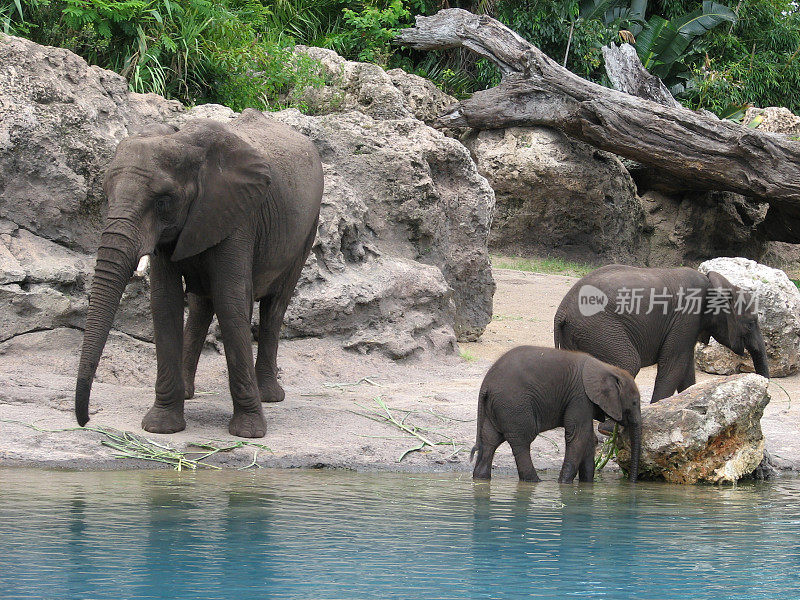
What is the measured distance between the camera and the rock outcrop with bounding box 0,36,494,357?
955 cm

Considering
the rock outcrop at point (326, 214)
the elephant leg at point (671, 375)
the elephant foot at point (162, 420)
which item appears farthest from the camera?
the rock outcrop at point (326, 214)

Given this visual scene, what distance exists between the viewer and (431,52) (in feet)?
70.3

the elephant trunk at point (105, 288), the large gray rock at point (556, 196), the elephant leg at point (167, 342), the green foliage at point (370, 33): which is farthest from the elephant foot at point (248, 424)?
the green foliage at point (370, 33)

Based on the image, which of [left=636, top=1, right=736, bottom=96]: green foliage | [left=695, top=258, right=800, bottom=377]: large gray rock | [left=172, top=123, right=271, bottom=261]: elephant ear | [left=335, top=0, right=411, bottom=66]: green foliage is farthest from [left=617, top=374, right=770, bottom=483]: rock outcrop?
[left=636, top=1, right=736, bottom=96]: green foliage

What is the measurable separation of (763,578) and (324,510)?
7.53 feet

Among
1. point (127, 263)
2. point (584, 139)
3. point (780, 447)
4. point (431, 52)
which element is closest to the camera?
point (127, 263)

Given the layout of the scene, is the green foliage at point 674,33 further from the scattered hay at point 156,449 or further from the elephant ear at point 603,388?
the scattered hay at point 156,449

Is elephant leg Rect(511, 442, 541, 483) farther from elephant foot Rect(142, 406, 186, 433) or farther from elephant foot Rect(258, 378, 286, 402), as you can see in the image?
elephant foot Rect(258, 378, 286, 402)

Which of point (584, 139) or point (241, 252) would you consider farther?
point (584, 139)

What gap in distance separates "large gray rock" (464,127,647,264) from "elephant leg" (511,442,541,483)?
10998mm

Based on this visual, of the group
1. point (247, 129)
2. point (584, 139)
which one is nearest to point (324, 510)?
point (247, 129)

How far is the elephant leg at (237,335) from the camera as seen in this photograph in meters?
7.66

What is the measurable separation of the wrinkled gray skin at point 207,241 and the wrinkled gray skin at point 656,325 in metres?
2.46

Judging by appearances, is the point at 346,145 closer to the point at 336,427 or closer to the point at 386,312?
the point at 386,312
